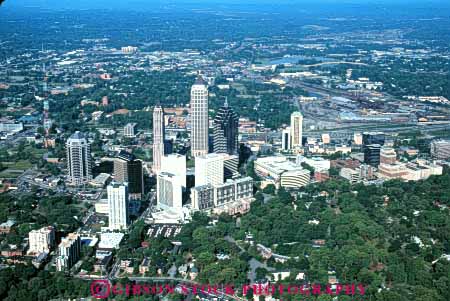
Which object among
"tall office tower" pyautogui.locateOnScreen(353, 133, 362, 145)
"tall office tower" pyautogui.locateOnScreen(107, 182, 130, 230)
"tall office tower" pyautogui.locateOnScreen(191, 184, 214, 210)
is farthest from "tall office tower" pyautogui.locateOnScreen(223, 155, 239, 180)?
"tall office tower" pyautogui.locateOnScreen(353, 133, 362, 145)

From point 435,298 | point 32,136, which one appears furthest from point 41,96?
point 435,298

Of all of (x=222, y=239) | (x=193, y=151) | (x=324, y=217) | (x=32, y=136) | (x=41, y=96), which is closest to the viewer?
(x=222, y=239)

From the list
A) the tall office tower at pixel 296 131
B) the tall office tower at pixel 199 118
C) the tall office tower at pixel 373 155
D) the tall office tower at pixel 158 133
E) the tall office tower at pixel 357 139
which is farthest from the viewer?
the tall office tower at pixel 357 139

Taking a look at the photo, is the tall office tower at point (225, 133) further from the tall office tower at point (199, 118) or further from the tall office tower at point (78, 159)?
the tall office tower at point (78, 159)

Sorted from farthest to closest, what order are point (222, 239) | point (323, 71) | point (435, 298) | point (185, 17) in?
point (185, 17) → point (323, 71) → point (222, 239) → point (435, 298)

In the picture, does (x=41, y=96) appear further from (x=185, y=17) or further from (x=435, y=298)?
(x=185, y=17)

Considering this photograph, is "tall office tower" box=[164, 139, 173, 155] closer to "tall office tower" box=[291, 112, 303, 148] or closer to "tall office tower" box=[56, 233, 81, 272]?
"tall office tower" box=[291, 112, 303, 148]

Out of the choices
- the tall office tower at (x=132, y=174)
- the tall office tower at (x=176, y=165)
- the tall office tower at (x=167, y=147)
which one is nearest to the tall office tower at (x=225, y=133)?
the tall office tower at (x=167, y=147)

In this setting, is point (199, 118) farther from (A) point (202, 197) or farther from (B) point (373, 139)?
(B) point (373, 139)
